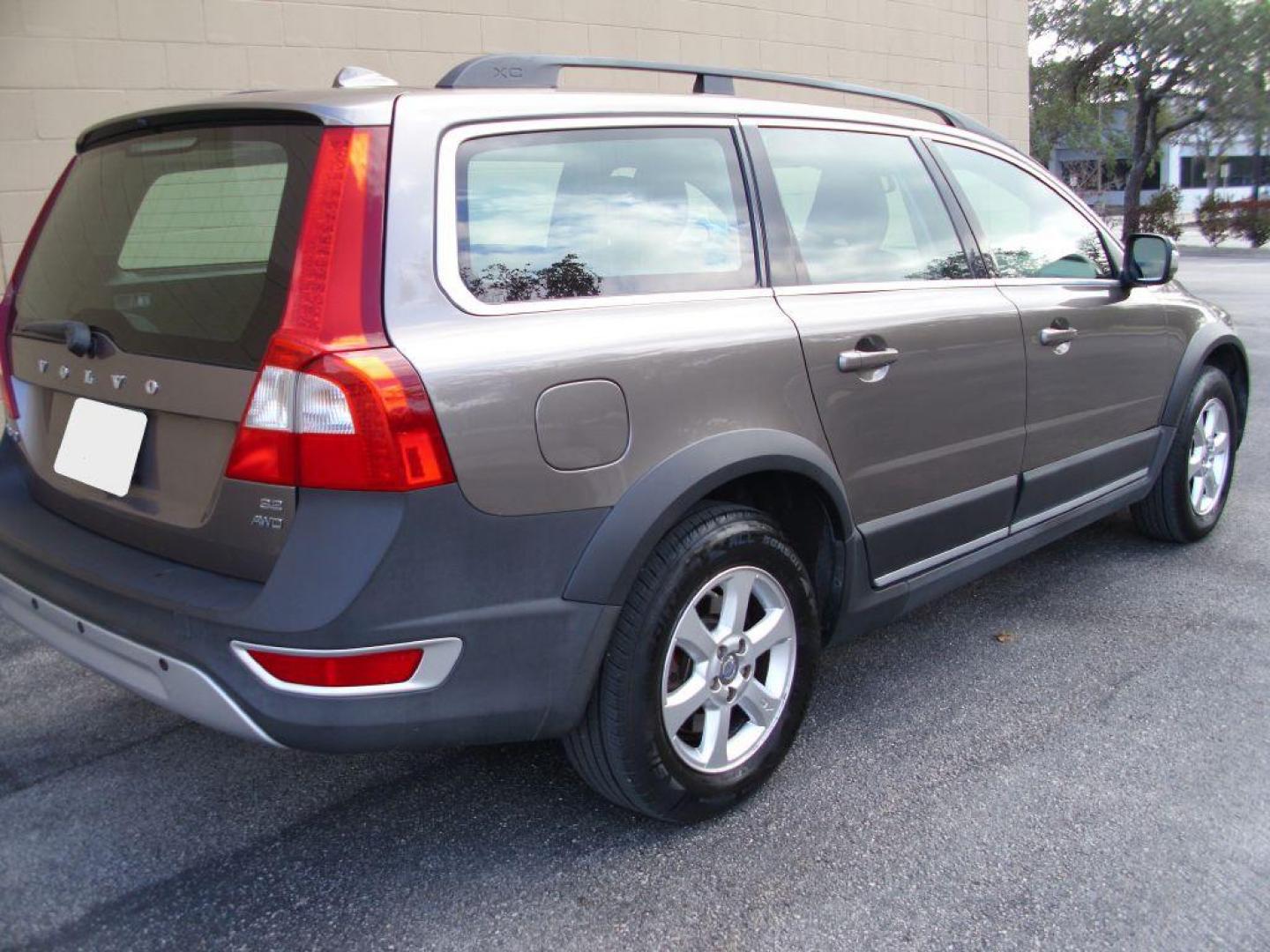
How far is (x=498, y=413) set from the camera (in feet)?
7.12

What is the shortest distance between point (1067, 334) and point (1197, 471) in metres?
1.33

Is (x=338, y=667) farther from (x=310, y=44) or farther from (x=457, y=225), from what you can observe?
(x=310, y=44)

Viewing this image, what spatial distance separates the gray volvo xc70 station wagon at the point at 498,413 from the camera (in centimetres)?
211

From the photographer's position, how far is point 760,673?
2.83m

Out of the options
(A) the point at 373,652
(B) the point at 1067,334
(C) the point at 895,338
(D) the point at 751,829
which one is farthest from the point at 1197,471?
(A) the point at 373,652

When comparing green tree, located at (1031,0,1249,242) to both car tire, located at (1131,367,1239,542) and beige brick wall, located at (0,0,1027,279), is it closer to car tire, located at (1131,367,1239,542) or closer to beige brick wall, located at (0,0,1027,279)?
beige brick wall, located at (0,0,1027,279)

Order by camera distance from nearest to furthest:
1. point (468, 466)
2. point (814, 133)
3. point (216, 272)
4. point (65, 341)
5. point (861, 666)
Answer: point (468, 466) < point (216, 272) < point (65, 341) < point (814, 133) < point (861, 666)

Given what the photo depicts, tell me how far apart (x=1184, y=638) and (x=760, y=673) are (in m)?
1.72

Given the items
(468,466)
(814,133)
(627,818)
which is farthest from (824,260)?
(627,818)

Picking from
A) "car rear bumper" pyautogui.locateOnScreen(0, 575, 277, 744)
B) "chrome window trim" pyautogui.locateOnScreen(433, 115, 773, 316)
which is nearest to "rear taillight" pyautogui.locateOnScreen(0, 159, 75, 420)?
"car rear bumper" pyautogui.locateOnScreen(0, 575, 277, 744)

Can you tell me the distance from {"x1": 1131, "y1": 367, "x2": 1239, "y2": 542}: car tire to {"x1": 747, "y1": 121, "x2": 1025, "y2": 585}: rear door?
1.27 metres

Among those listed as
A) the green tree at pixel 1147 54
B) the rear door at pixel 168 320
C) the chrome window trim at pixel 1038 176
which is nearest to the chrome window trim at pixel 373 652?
the rear door at pixel 168 320

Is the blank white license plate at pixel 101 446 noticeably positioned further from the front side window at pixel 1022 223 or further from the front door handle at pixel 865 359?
the front side window at pixel 1022 223

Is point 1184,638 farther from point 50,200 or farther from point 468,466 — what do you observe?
point 50,200
